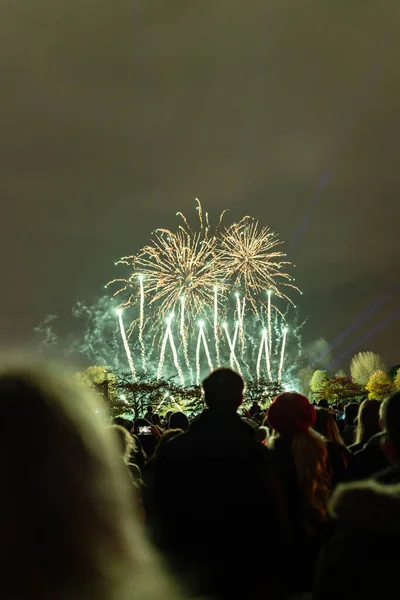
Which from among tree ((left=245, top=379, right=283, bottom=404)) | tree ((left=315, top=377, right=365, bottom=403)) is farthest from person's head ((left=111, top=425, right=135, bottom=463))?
tree ((left=315, top=377, right=365, bottom=403))

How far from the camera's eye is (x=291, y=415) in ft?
16.7

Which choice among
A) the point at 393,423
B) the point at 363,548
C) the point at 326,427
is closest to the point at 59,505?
the point at 363,548

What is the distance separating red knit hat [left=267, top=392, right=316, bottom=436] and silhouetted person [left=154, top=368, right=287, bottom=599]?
1137 mm

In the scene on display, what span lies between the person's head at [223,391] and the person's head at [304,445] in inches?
36.3

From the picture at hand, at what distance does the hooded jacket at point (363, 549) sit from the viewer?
6.56 feet

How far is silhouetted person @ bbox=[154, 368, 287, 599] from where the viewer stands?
3795mm

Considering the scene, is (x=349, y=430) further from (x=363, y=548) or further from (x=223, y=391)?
(x=363, y=548)

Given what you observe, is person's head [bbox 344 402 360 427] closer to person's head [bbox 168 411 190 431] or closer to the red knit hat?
person's head [bbox 168 411 190 431]

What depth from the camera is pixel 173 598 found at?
1771 mm

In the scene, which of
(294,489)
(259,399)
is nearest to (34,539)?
(294,489)

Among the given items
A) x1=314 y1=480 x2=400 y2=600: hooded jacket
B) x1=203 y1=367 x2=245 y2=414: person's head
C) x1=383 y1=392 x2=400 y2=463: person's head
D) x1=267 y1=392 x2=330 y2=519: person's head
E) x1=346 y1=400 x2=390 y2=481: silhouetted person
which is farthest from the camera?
x1=346 y1=400 x2=390 y2=481: silhouetted person

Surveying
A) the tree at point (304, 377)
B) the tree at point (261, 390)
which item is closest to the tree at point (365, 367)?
the tree at point (304, 377)

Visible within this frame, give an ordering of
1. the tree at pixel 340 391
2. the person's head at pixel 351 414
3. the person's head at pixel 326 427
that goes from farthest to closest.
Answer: the tree at pixel 340 391 → the person's head at pixel 351 414 → the person's head at pixel 326 427

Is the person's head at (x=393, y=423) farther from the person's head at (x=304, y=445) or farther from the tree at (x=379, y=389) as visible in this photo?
the tree at (x=379, y=389)
